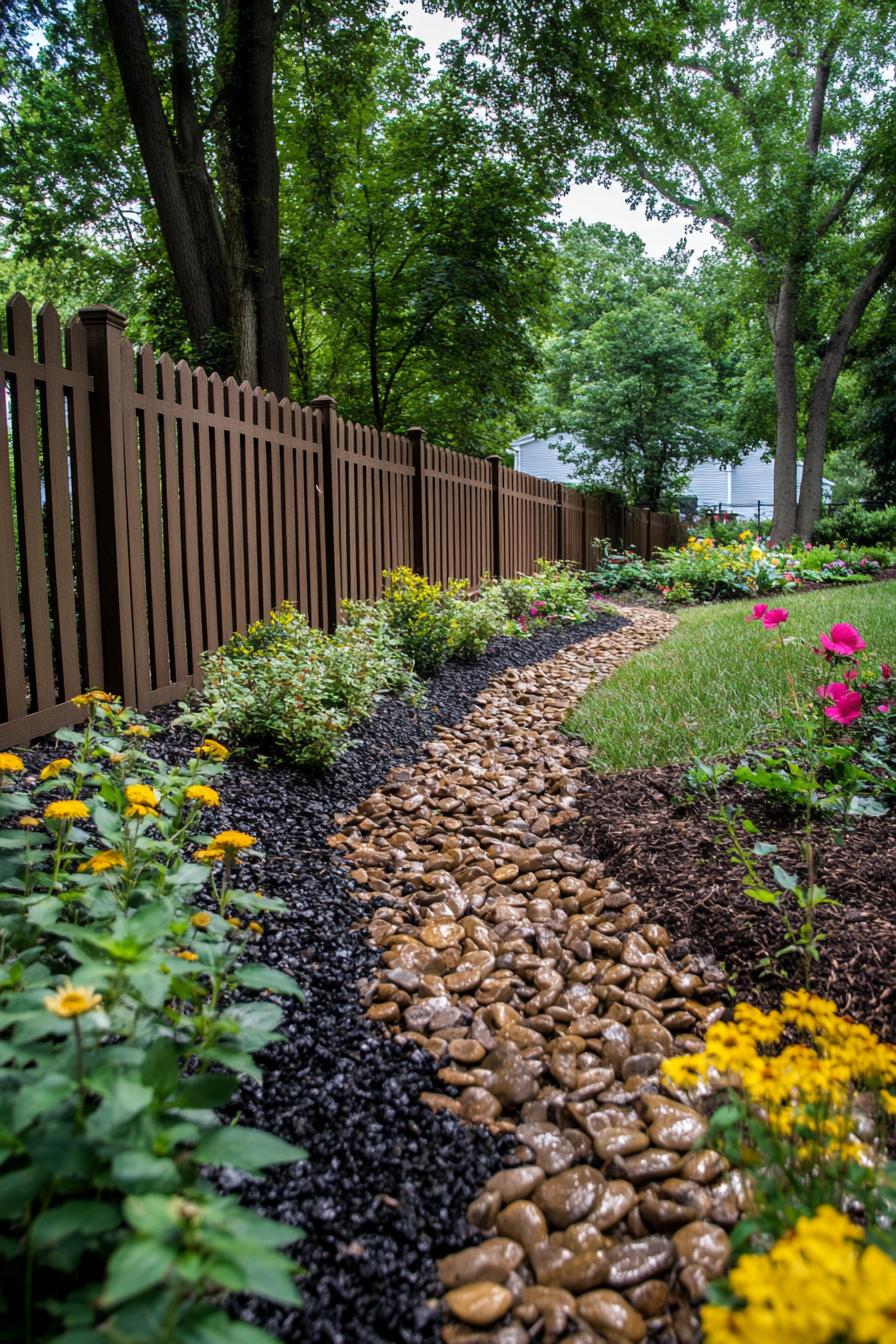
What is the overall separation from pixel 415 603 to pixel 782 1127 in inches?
181

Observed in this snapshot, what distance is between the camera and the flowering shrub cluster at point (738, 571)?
1079 centimetres

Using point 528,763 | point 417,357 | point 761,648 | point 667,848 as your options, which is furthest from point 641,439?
point 667,848

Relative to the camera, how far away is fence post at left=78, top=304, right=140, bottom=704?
3.46 metres

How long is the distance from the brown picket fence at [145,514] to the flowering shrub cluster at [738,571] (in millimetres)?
5957

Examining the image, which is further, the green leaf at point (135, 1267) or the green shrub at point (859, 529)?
the green shrub at point (859, 529)

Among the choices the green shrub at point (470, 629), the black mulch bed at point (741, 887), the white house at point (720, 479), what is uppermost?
the white house at point (720, 479)

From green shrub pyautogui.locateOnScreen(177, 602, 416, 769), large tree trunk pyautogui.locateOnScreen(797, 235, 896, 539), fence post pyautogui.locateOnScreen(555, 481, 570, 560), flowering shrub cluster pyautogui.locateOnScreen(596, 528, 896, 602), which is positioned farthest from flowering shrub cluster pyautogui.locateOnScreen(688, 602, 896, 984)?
large tree trunk pyautogui.locateOnScreen(797, 235, 896, 539)

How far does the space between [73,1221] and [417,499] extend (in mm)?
6585

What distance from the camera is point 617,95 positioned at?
30.5 feet

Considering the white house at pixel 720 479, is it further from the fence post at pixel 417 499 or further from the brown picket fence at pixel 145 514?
the brown picket fence at pixel 145 514

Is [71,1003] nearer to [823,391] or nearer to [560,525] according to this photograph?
[560,525]

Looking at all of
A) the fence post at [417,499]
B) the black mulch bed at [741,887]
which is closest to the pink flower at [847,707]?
the black mulch bed at [741,887]

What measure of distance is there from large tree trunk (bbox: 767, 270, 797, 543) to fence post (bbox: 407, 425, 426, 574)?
426 inches

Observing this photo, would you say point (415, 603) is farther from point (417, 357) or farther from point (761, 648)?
point (417, 357)
